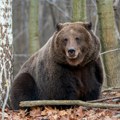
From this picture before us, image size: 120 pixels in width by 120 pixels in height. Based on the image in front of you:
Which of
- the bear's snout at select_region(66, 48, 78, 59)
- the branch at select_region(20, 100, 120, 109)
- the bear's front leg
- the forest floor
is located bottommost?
the forest floor

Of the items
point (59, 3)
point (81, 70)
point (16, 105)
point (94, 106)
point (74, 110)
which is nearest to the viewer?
point (94, 106)

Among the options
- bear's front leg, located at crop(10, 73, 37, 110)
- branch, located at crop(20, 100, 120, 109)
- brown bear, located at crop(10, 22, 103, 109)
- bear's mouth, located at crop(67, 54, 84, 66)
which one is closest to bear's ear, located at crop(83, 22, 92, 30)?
brown bear, located at crop(10, 22, 103, 109)

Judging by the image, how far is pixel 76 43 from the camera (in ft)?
24.7

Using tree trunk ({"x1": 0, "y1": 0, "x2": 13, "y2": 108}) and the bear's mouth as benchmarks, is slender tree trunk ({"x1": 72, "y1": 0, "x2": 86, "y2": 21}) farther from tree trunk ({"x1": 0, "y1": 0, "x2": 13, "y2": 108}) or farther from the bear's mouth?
the bear's mouth

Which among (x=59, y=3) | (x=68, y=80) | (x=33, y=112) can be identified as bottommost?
(x=33, y=112)

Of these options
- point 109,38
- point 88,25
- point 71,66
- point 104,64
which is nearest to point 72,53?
point 71,66

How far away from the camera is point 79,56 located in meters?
7.62

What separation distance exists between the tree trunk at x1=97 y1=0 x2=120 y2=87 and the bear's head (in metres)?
1.66

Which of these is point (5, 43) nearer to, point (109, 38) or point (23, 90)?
point (23, 90)

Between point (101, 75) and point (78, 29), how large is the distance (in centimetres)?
97

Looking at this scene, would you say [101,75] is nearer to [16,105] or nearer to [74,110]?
[74,110]

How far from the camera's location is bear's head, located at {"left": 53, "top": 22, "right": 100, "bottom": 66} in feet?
24.8

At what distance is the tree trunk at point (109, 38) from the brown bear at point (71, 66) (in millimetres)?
1419

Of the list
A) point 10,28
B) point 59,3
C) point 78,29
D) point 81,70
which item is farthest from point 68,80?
point 59,3
